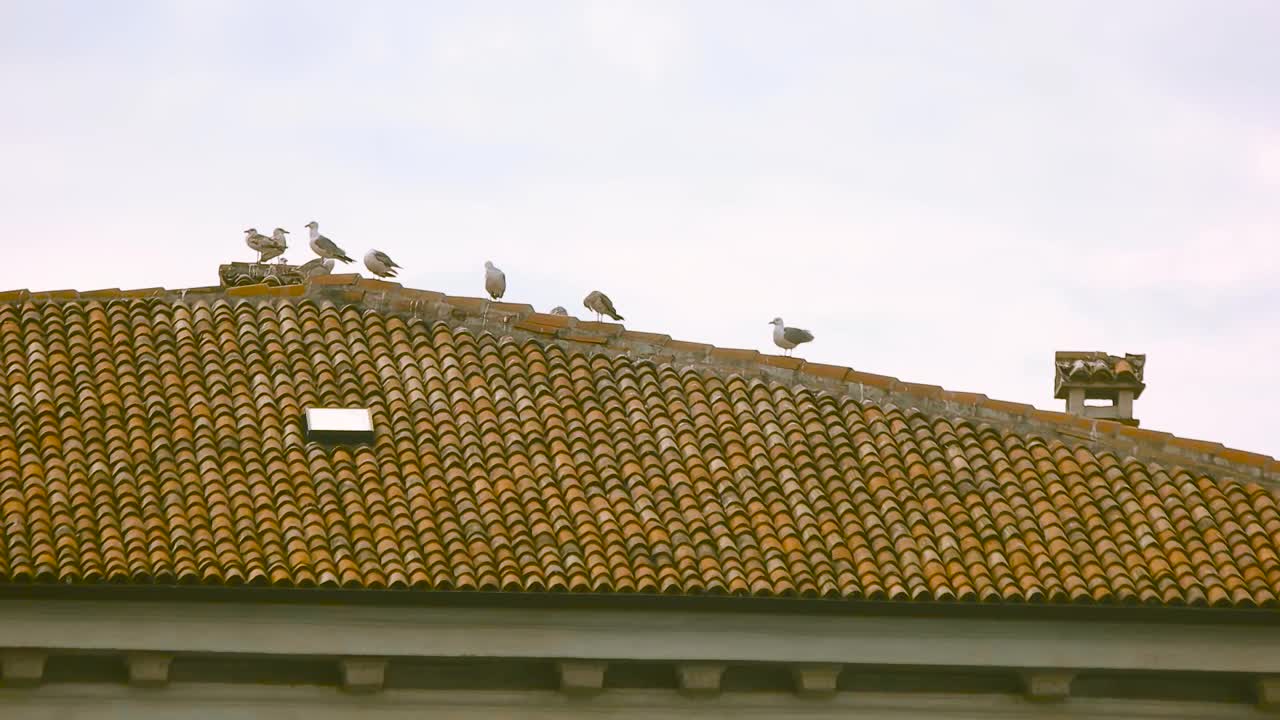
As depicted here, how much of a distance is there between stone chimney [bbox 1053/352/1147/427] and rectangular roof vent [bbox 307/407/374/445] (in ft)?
23.2

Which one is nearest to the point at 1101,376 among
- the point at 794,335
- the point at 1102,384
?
the point at 1102,384

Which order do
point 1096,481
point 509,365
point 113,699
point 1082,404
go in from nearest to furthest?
point 113,699 < point 1096,481 < point 509,365 < point 1082,404

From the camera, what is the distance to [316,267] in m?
23.3

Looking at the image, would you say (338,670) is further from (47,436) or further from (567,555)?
(47,436)

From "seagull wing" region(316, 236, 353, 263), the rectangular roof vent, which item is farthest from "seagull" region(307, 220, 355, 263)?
the rectangular roof vent

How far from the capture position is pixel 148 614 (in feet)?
48.1

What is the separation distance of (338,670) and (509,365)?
517cm

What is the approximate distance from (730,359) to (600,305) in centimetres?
235

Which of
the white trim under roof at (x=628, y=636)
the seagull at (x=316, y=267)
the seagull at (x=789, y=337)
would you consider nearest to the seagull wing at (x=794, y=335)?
the seagull at (x=789, y=337)

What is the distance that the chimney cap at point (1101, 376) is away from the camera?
21.3m

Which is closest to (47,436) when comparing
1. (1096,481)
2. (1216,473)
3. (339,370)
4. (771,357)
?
(339,370)

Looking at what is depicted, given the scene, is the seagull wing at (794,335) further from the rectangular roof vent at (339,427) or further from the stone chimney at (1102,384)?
the rectangular roof vent at (339,427)

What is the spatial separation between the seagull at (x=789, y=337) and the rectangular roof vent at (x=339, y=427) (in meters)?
5.53

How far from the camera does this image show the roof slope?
15.6m
